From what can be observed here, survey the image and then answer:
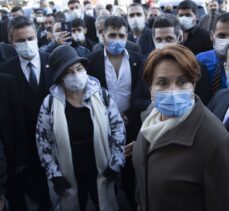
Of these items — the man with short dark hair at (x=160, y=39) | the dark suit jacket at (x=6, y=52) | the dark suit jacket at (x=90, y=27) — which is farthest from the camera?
the dark suit jacket at (x=90, y=27)

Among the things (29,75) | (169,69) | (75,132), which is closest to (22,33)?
(29,75)

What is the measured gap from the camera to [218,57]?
326 centimetres

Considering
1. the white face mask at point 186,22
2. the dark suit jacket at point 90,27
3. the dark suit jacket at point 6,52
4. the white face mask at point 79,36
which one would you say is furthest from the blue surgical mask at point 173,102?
the dark suit jacket at point 90,27

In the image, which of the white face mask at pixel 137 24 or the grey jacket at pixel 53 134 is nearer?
the grey jacket at pixel 53 134

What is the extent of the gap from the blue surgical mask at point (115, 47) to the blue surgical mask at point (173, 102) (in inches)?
64.1

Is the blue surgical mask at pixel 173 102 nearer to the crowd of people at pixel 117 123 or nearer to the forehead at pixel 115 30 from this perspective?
the crowd of people at pixel 117 123

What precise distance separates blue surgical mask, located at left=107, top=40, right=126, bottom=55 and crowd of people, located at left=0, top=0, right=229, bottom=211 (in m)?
0.01

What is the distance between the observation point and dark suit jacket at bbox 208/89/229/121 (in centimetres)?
232

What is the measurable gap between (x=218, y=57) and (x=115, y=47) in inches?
41.1

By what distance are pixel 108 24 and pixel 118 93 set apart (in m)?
0.79

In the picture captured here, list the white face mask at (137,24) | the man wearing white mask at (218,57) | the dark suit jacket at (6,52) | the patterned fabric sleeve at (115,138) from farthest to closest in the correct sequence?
the white face mask at (137,24) < the dark suit jacket at (6,52) < the man wearing white mask at (218,57) < the patterned fabric sleeve at (115,138)

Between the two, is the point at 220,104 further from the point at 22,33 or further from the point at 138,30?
the point at 138,30

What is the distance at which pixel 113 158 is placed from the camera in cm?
298

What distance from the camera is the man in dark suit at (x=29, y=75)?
334 centimetres
